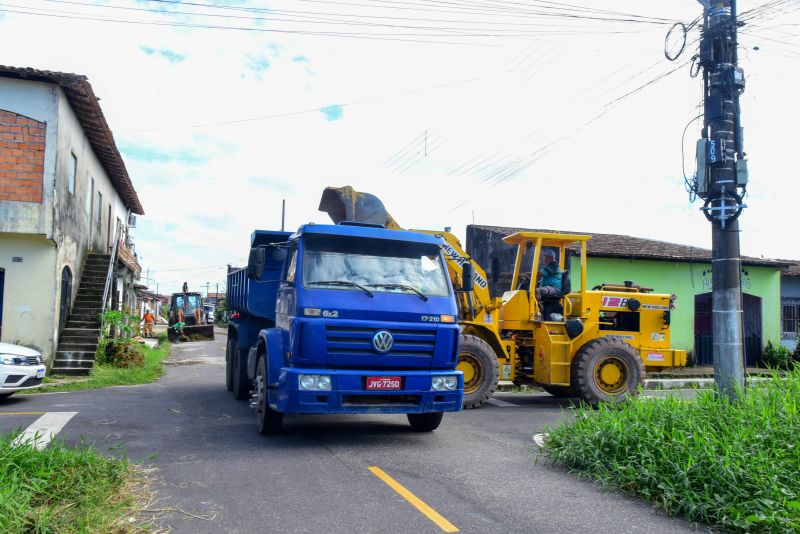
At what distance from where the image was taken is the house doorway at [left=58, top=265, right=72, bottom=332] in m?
16.7

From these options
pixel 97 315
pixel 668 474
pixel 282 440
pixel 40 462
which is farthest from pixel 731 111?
pixel 97 315

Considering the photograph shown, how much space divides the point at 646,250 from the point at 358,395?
16659 mm

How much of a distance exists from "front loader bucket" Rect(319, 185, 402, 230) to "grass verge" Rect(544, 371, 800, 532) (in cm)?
492

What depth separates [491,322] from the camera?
11.6m

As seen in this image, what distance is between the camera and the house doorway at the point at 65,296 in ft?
54.7

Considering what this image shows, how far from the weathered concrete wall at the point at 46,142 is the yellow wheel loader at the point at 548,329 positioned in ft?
25.4

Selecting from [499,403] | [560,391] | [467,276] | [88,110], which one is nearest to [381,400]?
[467,276]

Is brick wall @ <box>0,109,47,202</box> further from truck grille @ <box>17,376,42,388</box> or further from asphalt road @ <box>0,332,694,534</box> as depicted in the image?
asphalt road @ <box>0,332,694,534</box>

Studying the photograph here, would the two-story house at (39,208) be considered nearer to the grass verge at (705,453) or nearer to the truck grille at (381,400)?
the truck grille at (381,400)

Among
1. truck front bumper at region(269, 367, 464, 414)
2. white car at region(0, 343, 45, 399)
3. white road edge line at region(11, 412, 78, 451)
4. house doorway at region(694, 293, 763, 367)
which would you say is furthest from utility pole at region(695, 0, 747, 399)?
house doorway at region(694, 293, 763, 367)

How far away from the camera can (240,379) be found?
38.9ft

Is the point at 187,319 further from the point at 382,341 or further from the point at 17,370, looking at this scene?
the point at 382,341

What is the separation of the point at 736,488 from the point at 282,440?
16.6 feet

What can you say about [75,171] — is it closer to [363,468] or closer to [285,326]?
[285,326]
